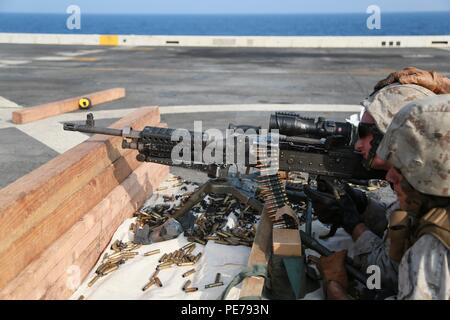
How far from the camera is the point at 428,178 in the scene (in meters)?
2.87

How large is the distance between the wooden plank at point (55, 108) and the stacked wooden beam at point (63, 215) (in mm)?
5139

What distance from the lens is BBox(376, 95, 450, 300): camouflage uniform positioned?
2785mm

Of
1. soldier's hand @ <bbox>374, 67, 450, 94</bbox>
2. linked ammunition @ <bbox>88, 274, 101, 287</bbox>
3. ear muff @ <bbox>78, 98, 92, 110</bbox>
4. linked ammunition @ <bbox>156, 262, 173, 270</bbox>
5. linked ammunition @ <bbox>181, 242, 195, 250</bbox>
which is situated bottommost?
linked ammunition @ <bbox>88, 274, 101, 287</bbox>

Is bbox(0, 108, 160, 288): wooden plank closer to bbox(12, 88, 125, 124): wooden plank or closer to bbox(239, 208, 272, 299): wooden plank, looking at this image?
bbox(239, 208, 272, 299): wooden plank

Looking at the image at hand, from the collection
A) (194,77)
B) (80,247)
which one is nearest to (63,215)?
(80,247)

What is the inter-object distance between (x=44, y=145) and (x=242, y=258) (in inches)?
202

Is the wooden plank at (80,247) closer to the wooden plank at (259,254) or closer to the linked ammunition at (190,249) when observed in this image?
the linked ammunition at (190,249)

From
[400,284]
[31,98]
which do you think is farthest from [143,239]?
[31,98]

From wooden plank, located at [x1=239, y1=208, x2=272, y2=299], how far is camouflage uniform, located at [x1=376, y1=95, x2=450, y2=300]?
42.6 inches

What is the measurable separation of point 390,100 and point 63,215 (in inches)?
109

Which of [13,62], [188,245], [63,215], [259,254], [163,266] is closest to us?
[259,254]

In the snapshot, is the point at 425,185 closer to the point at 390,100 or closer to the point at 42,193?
the point at 390,100

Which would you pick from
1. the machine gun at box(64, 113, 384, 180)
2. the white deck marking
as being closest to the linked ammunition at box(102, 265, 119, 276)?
the machine gun at box(64, 113, 384, 180)

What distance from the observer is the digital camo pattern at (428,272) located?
2.77 meters
